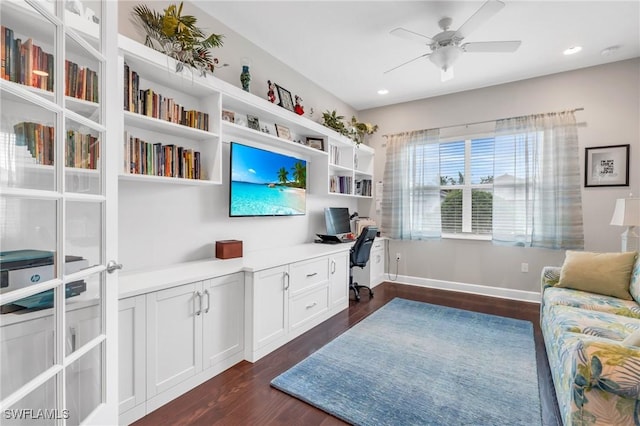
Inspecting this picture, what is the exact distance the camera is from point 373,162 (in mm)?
4953

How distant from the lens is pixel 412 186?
4508 mm

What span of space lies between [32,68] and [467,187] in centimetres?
450

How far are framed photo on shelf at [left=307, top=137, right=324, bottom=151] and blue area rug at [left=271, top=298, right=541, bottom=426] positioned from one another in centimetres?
214

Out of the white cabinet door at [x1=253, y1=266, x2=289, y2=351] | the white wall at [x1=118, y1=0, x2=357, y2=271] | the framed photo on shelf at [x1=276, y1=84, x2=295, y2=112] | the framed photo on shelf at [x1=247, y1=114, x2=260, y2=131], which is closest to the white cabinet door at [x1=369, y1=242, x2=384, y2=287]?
the white wall at [x1=118, y1=0, x2=357, y2=271]

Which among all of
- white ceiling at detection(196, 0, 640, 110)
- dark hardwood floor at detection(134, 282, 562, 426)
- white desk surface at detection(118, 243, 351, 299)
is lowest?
dark hardwood floor at detection(134, 282, 562, 426)

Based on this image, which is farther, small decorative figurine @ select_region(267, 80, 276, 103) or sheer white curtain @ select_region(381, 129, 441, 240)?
sheer white curtain @ select_region(381, 129, 441, 240)

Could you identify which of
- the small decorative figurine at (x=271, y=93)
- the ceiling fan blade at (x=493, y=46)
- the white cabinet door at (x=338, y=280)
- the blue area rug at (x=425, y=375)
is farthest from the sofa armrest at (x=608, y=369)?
the small decorative figurine at (x=271, y=93)

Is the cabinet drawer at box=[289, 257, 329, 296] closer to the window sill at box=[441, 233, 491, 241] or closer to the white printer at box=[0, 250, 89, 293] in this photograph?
the white printer at box=[0, 250, 89, 293]

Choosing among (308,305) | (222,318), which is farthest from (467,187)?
(222,318)

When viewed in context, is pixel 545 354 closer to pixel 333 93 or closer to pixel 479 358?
pixel 479 358

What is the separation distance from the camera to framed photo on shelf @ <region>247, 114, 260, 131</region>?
292 cm

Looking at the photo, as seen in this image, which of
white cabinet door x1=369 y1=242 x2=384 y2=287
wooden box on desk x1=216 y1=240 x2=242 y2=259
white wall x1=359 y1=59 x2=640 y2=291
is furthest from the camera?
white cabinet door x1=369 y1=242 x2=384 y2=287

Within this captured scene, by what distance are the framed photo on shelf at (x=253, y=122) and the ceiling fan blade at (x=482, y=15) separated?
1.93 meters

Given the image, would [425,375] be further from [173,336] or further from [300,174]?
[300,174]
